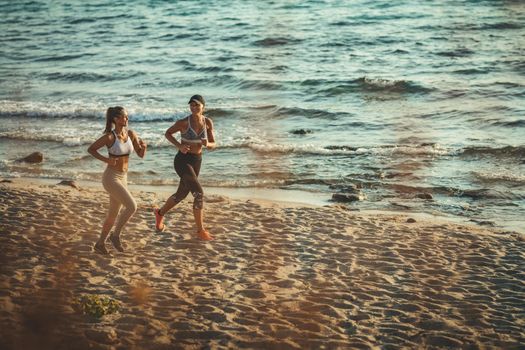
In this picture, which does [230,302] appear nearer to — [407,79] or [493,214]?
[493,214]

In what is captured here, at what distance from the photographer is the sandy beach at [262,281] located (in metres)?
6.83

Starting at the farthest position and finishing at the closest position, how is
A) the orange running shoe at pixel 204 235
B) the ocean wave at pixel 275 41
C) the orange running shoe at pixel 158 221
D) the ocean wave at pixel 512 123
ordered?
the ocean wave at pixel 275 41, the ocean wave at pixel 512 123, the orange running shoe at pixel 158 221, the orange running shoe at pixel 204 235

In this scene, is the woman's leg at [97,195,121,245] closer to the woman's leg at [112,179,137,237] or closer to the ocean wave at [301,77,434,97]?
the woman's leg at [112,179,137,237]

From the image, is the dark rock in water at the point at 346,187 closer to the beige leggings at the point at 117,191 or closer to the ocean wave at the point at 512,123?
the beige leggings at the point at 117,191

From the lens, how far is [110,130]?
8336 millimetres

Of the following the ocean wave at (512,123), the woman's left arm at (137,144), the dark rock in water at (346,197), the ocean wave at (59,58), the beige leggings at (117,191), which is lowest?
the ocean wave at (512,123)

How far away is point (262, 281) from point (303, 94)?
1619cm

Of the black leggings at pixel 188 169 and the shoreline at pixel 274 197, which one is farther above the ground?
the black leggings at pixel 188 169

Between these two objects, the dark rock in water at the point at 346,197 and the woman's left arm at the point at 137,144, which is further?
the dark rock in water at the point at 346,197

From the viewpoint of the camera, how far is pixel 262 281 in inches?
325

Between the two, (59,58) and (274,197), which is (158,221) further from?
(59,58)

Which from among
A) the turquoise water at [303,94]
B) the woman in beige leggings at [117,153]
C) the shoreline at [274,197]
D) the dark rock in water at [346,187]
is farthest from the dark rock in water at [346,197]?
the woman in beige leggings at [117,153]

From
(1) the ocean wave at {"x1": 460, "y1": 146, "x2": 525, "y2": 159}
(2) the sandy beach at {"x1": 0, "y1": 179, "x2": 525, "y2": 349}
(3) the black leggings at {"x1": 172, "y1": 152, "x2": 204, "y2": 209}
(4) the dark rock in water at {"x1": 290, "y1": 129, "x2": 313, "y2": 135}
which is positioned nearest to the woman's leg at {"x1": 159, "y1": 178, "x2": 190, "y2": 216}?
(3) the black leggings at {"x1": 172, "y1": 152, "x2": 204, "y2": 209}

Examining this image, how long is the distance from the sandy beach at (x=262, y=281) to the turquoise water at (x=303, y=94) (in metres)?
2.43
